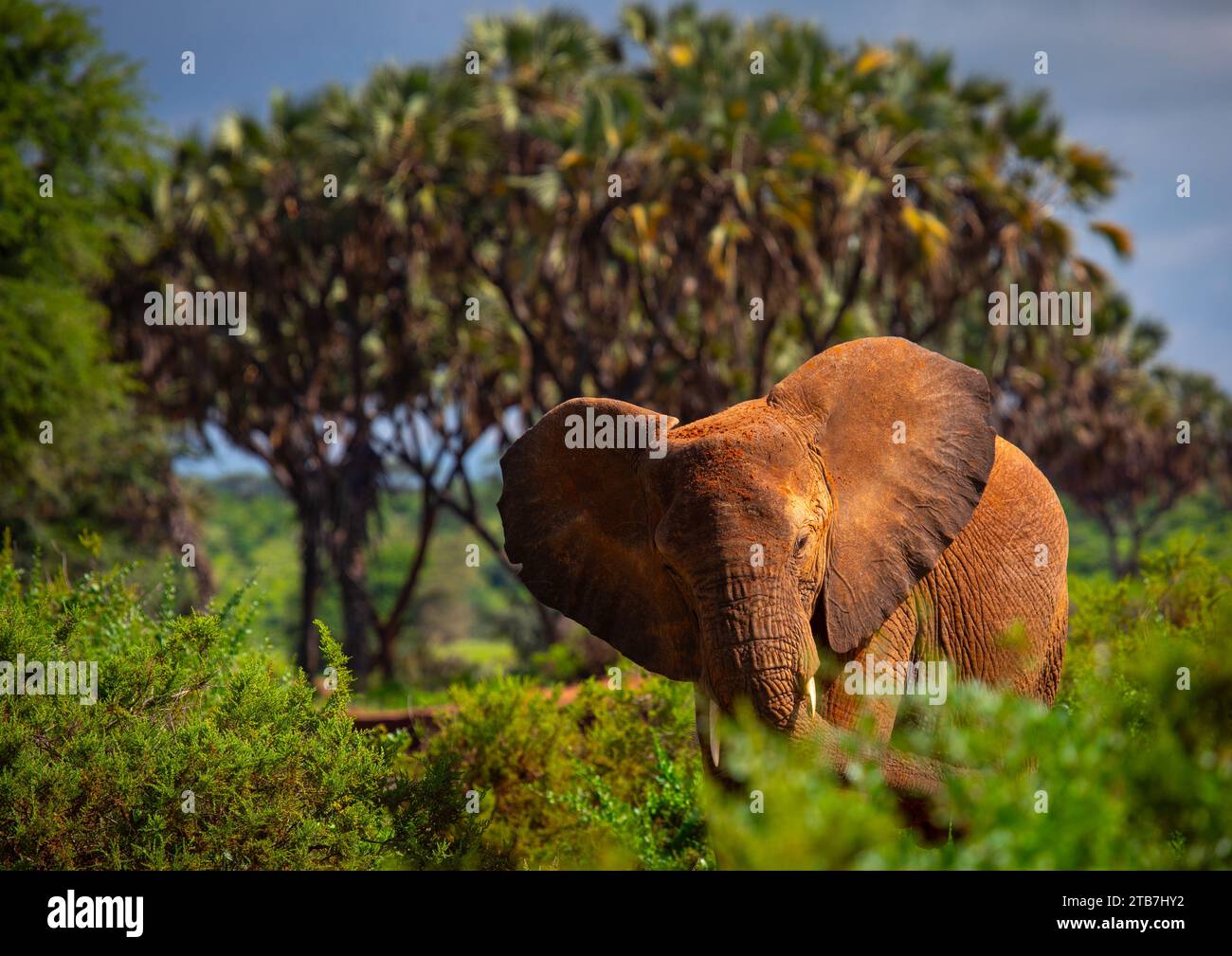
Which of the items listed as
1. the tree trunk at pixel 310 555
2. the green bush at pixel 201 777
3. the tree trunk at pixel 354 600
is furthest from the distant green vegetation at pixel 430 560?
the green bush at pixel 201 777

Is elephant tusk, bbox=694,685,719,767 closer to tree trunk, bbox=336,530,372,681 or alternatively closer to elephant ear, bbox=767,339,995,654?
elephant ear, bbox=767,339,995,654

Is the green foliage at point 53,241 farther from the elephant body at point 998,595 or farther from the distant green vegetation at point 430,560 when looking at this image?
the elephant body at point 998,595

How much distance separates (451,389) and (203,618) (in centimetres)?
2181

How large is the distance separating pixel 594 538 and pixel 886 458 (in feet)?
4.90

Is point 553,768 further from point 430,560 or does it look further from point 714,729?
point 430,560

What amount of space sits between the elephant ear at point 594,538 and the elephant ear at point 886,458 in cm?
74

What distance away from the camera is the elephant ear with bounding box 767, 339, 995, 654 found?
5.73 metres

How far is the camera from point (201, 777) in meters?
6.25

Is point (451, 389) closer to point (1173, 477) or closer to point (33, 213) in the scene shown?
point (33, 213)

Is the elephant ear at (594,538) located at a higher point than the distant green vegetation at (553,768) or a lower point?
higher

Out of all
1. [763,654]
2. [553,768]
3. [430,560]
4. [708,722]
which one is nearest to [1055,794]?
[763,654]

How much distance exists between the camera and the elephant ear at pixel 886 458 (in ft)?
18.8

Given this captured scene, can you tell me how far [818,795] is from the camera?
3498 millimetres
